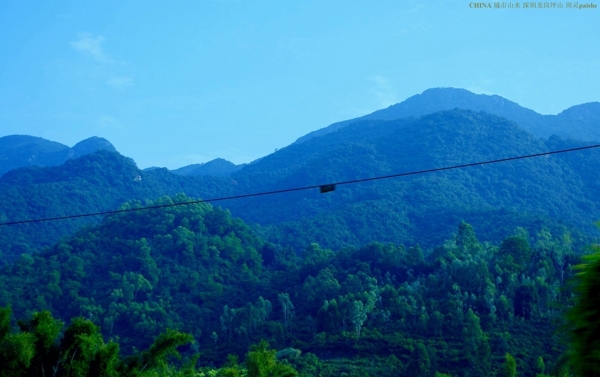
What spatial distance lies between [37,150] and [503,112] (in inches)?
3747

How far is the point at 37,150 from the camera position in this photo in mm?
139125

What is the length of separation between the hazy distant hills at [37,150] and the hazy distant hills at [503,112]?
4486 centimetres

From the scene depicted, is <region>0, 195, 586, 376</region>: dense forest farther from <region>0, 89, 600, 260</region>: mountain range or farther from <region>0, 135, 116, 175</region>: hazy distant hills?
<region>0, 135, 116, 175</region>: hazy distant hills

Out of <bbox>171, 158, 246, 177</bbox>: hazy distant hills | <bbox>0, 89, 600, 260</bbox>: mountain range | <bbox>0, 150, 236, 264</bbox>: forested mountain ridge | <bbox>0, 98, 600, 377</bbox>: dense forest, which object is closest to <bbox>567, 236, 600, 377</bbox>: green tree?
<bbox>0, 98, 600, 377</bbox>: dense forest

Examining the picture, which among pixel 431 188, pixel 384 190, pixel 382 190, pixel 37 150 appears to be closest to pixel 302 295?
pixel 384 190

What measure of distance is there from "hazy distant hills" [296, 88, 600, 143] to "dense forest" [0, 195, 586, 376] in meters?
74.7

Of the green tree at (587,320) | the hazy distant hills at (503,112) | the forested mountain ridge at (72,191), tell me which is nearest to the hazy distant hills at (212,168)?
the hazy distant hills at (503,112)

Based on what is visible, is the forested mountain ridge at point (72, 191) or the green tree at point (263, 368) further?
the forested mountain ridge at point (72, 191)

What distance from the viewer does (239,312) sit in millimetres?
45000

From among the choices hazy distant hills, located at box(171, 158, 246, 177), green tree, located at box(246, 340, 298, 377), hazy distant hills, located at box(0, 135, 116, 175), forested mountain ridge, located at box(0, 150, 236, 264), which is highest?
hazy distant hills, located at box(0, 135, 116, 175)

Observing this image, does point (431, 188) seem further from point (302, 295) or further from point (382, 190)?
point (302, 295)

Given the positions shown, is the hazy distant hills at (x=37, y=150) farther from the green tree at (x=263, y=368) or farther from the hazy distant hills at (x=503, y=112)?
the green tree at (x=263, y=368)

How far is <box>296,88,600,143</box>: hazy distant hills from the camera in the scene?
124081mm

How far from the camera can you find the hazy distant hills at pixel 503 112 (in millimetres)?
124081
